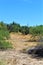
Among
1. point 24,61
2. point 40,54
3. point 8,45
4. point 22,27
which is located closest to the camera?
point 24,61

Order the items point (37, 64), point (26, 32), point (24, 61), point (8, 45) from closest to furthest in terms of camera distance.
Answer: point (37, 64) → point (24, 61) → point (8, 45) → point (26, 32)

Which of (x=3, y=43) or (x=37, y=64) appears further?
(x=3, y=43)

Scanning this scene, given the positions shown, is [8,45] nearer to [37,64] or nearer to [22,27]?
[37,64]

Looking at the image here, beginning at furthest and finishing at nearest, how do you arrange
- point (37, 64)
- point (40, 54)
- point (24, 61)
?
point (40, 54), point (24, 61), point (37, 64)

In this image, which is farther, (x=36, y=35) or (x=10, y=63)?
(x=36, y=35)

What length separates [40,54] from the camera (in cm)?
1514

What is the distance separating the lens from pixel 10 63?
1188 cm

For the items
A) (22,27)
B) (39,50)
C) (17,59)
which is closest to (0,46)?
(39,50)

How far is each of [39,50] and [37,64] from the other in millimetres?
4510

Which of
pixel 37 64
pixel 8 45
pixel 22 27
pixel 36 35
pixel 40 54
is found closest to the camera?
pixel 37 64

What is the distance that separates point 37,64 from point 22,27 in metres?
53.7

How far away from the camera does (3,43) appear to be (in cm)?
1850

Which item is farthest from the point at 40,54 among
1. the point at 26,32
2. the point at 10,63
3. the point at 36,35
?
the point at 26,32

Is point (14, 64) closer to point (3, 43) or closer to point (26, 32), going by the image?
point (3, 43)
